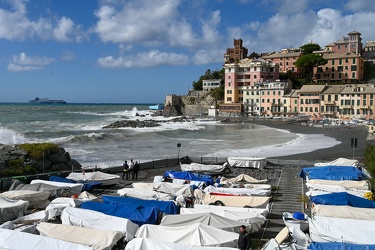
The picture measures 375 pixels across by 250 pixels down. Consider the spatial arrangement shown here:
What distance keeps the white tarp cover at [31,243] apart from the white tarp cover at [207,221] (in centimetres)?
316

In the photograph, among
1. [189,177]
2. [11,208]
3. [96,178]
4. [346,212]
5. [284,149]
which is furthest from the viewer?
[284,149]

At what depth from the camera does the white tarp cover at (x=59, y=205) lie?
1467 centimetres

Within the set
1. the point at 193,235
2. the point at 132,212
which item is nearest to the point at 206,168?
the point at 132,212

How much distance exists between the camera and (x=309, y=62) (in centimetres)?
10181

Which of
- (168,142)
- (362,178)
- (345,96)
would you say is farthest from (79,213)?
(345,96)

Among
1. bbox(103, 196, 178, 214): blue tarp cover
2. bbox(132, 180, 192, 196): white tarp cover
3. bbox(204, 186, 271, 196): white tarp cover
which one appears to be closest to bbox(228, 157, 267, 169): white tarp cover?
bbox(204, 186, 271, 196): white tarp cover

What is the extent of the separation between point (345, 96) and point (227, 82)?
34.6 meters

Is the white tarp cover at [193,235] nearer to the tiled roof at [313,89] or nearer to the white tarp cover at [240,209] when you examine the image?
the white tarp cover at [240,209]

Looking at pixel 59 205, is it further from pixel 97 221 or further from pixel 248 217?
pixel 248 217

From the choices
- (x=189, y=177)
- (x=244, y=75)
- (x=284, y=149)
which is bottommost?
(x=284, y=149)

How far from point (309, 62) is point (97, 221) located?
319 ft

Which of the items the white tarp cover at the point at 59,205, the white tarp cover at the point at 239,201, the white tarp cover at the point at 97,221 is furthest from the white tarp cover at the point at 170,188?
the white tarp cover at the point at 97,221

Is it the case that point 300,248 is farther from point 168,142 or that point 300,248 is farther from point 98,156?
point 168,142

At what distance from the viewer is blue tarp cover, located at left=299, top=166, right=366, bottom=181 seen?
22.0 metres
